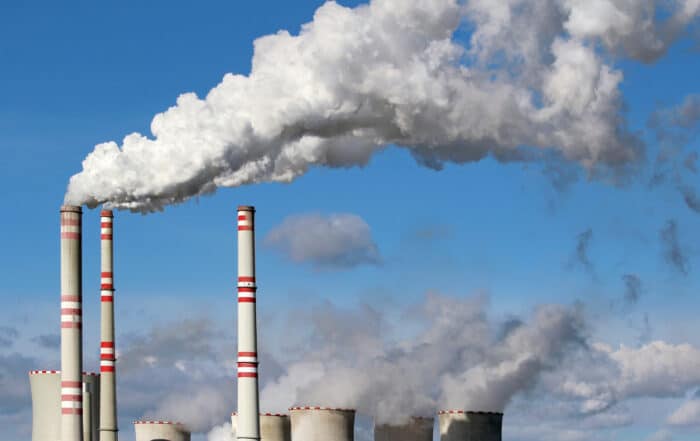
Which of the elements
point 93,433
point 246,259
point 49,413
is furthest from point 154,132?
point 93,433

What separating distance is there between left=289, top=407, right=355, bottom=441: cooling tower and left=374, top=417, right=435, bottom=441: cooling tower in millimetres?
6297

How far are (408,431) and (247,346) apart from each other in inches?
804

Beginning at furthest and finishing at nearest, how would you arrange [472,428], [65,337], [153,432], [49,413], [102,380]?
1. [153,432]
2. [472,428]
3. [102,380]
4. [49,413]
5. [65,337]

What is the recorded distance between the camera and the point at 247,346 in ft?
113

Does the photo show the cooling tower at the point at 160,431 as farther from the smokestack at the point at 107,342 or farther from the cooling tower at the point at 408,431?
the cooling tower at the point at 408,431

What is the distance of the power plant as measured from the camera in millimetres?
32781

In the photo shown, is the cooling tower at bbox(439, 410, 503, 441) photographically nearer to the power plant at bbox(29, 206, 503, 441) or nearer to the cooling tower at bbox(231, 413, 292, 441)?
the power plant at bbox(29, 206, 503, 441)

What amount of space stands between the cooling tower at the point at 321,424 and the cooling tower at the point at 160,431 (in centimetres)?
673

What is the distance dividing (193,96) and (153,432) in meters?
20.6

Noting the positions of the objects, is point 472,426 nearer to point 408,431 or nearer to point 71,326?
point 408,431

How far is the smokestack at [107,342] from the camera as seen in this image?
1778 inches

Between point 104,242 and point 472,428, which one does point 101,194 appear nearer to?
point 104,242

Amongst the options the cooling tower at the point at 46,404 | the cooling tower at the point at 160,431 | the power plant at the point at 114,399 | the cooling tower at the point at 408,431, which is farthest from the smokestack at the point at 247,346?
the cooling tower at the point at 408,431

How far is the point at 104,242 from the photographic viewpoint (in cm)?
4556
